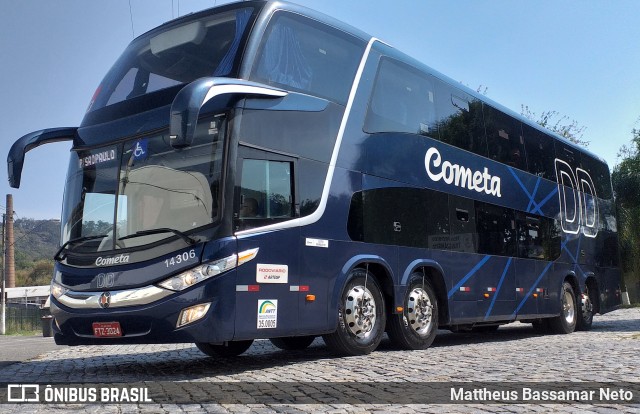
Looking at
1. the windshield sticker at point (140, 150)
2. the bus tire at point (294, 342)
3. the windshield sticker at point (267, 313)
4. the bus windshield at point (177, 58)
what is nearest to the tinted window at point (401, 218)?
the windshield sticker at point (267, 313)

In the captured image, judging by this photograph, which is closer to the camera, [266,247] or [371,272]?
[266,247]

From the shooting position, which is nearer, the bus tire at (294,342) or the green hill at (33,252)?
the bus tire at (294,342)

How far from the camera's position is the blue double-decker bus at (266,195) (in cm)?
747

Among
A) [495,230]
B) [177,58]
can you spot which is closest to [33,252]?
[495,230]

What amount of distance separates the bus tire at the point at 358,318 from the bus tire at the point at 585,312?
869cm

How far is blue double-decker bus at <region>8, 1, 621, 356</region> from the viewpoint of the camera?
747 centimetres

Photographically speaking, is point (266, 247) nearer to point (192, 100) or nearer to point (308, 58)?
point (192, 100)

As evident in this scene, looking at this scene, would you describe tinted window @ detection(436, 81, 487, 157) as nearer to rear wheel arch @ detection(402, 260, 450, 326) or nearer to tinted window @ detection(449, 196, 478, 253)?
tinted window @ detection(449, 196, 478, 253)

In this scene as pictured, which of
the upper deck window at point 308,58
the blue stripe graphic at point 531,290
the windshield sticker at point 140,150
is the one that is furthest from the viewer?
the blue stripe graphic at point 531,290

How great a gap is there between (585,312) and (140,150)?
41.1 ft

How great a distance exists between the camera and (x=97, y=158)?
8656mm

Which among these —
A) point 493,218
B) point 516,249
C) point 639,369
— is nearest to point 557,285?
point 516,249

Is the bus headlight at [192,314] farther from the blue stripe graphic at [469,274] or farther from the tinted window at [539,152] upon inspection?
the tinted window at [539,152]

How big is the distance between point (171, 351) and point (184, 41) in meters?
5.58
